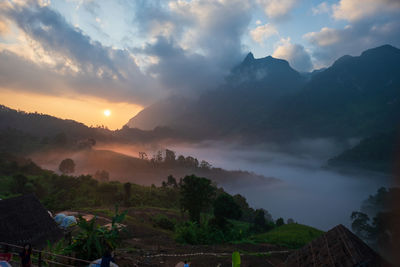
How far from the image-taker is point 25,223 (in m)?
19.8

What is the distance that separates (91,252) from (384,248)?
179ft

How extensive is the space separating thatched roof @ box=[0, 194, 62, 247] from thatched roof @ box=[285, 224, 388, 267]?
19703 millimetres

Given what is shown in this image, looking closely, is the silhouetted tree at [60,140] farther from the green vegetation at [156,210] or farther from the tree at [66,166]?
the green vegetation at [156,210]

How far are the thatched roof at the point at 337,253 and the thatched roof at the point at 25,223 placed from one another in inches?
776

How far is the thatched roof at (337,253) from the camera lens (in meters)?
14.1

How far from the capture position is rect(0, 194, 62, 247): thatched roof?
60.7 ft

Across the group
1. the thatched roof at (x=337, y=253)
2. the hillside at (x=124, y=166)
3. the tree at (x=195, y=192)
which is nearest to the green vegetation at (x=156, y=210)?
the tree at (x=195, y=192)

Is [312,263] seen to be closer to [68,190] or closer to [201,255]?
[201,255]

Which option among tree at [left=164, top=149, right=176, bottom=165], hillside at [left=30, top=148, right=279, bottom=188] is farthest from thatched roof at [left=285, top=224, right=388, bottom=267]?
tree at [left=164, top=149, right=176, bottom=165]

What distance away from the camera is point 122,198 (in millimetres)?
56875

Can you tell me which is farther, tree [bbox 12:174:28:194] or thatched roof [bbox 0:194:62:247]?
tree [bbox 12:174:28:194]

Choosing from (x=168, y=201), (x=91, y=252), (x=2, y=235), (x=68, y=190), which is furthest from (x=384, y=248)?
(x=68, y=190)

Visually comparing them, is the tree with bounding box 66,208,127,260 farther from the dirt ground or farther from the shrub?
the shrub

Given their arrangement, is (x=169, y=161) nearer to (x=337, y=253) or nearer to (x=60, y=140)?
(x=60, y=140)
